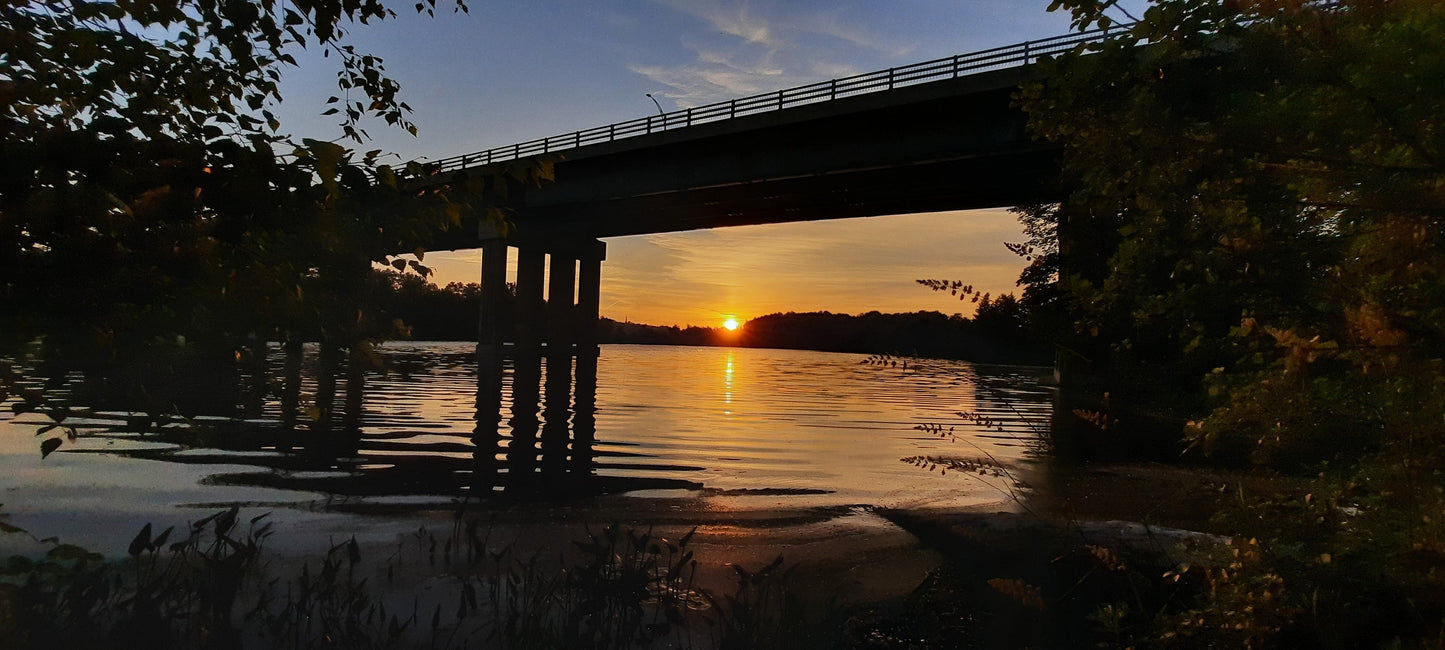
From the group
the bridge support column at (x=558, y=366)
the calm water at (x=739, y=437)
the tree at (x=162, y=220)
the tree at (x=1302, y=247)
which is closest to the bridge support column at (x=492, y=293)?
the bridge support column at (x=558, y=366)

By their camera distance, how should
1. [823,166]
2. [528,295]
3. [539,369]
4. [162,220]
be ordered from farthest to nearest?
[528,295], [539,369], [823,166], [162,220]

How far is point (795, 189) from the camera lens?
43.6 meters

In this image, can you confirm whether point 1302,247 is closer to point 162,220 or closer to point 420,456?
point 162,220

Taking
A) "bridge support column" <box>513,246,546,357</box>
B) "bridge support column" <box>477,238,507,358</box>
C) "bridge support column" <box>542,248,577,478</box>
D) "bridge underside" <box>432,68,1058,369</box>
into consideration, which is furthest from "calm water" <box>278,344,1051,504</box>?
"bridge support column" <box>513,246,546,357</box>

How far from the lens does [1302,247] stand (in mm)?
3500

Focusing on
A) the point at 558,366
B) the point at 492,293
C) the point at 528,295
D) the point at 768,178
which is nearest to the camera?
the point at 768,178

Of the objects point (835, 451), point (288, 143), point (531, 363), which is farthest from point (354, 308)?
point (531, 363)

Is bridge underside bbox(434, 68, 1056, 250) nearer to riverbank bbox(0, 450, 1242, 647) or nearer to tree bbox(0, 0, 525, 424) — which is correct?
riverbank bbox(0, 450, 1242, 647)

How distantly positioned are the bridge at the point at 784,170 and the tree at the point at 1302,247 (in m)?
21.0

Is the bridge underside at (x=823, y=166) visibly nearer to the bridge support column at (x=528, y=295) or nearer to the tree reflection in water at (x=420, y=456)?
the bridge support column at (x=528, y=295)

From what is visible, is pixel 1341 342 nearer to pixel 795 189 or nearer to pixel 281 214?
pixel 281 214

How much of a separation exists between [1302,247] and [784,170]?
120 feet

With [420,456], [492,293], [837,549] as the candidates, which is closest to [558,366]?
[492,293]

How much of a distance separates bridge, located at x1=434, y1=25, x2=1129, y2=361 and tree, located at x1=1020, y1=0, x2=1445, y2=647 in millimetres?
21013
